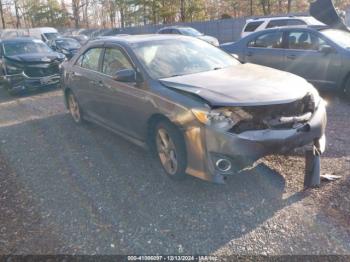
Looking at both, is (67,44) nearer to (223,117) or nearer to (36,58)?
(36,58)

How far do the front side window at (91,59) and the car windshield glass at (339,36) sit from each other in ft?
15.3

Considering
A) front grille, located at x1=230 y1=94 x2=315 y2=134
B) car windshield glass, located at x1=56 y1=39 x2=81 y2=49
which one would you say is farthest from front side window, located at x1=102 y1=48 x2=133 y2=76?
car windshield glass, located at x1=56 y1=39 x2=81 y2=49

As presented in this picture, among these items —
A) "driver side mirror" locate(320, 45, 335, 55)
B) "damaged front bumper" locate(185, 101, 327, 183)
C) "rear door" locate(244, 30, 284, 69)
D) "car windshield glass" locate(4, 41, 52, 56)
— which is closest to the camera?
"damaged front bumper" locate(185, 101, 327, 183)

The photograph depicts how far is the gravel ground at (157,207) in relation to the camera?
2691 millimetres

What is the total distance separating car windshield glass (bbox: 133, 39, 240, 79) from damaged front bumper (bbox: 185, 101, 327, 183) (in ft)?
3.71

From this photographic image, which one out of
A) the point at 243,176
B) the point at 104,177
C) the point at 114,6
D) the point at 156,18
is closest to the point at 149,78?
the point at 104,177

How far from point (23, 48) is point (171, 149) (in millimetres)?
8665

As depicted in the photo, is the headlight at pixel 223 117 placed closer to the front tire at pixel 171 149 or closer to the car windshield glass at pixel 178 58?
the front tire at pixel 171 149

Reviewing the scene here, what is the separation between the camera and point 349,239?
2.59m

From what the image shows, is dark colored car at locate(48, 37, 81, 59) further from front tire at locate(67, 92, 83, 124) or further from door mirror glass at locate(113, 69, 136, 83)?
door mirror glass at locate(113, 69, 136, 83)

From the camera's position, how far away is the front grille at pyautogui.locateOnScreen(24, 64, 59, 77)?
370 inches

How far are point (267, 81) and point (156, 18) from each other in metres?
42.7

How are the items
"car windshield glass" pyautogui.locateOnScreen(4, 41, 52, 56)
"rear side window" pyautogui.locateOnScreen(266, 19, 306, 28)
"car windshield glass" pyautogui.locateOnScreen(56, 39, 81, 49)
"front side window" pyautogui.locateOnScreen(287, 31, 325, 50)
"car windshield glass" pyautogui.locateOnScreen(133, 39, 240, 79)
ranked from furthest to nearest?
"car windshield glass" pyautogui.locateOnScreen(56, 39, 81, 49), "rear side window" pyautogui.locateOnScreen(266, 19, 306, 28), "car windshield glass" pyautogui.locateOnScreen(4, 41, 52, 56), "front side window" pyautogui.locateOnScreen(287, 31, 325, 50), "car windshield glass" pyautogui.locateOnScreen(133, 39, 240, 79)

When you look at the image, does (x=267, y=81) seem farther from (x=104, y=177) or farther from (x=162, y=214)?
(x=104, y=177)
